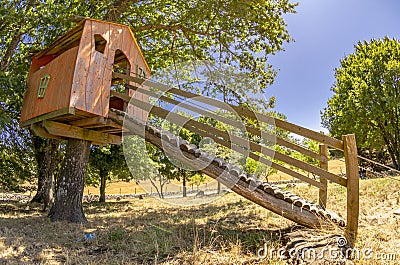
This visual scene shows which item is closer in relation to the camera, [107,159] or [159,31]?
[159,31]

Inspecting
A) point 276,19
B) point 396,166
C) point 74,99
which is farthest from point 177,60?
point 396,166

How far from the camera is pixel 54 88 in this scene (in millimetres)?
7113

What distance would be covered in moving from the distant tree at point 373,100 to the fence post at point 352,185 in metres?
18.4

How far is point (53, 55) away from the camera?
9.67m

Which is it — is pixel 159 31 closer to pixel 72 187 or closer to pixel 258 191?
pixel 72 187

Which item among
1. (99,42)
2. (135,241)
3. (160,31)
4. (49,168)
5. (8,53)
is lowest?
(135,241)

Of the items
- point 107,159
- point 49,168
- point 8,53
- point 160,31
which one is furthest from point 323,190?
point 107,159

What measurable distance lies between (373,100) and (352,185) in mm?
19242

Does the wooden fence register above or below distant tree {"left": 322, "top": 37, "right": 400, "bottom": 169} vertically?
below

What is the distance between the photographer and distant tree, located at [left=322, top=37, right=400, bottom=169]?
20.6 m

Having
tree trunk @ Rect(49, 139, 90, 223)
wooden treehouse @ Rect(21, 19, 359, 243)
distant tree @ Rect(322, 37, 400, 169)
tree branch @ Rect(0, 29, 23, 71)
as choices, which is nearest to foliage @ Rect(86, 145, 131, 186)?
tree branch @ Rect(0, 29, 23, 71)

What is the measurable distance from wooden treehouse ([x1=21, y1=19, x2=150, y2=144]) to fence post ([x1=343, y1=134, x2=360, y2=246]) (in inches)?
203

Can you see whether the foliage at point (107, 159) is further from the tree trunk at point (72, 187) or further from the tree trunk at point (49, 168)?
the tree trunk at point (72, 187)

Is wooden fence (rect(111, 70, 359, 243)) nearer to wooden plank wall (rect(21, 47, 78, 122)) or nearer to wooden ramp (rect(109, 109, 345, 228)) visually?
wooden ramp (rect(109, 109, 345, 228))
